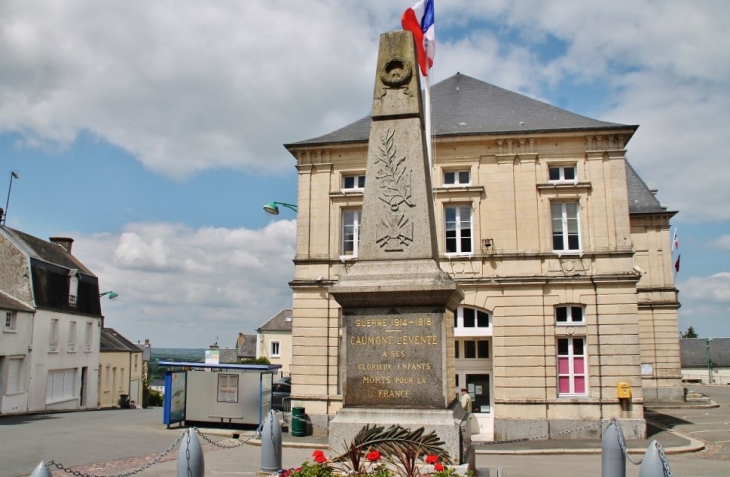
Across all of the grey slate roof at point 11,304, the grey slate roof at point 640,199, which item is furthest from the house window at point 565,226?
the grey slate roof at point 11,304

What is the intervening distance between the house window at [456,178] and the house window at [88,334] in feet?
75.5

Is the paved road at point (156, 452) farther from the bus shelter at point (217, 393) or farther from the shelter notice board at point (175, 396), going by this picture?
the bus shelter at point (217, 393)

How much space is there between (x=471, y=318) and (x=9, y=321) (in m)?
Answer: 19.6

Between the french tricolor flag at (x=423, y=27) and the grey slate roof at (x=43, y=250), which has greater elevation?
the french tricolor flag at (x=423, y=27)

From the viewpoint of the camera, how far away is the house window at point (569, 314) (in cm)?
1972

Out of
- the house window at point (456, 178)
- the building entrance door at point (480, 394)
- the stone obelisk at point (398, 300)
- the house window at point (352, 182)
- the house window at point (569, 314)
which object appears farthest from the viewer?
the house window at point (352, 182)

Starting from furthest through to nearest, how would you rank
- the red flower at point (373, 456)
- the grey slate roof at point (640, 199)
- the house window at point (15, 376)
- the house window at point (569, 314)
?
1. the grey slate roof at point (640, 199)
2. the house window at point (15, 376)
3. the house window at point (569, 314)
4. the red flower at point (373, 456)

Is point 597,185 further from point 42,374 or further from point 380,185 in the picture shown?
point 42,374

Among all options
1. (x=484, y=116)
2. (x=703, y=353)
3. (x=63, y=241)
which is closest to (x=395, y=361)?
(x=484, y=116)

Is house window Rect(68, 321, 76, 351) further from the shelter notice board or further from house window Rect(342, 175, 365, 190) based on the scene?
house window Rect(342, 175, 365, 190)

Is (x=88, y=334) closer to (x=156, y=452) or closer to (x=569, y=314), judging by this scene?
(x=156, y=452)

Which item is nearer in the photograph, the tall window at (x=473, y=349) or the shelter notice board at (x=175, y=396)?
the tall window at (x=473, y=349)

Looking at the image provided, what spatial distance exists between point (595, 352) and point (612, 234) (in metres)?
3.66

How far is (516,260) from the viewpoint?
20047 mm
